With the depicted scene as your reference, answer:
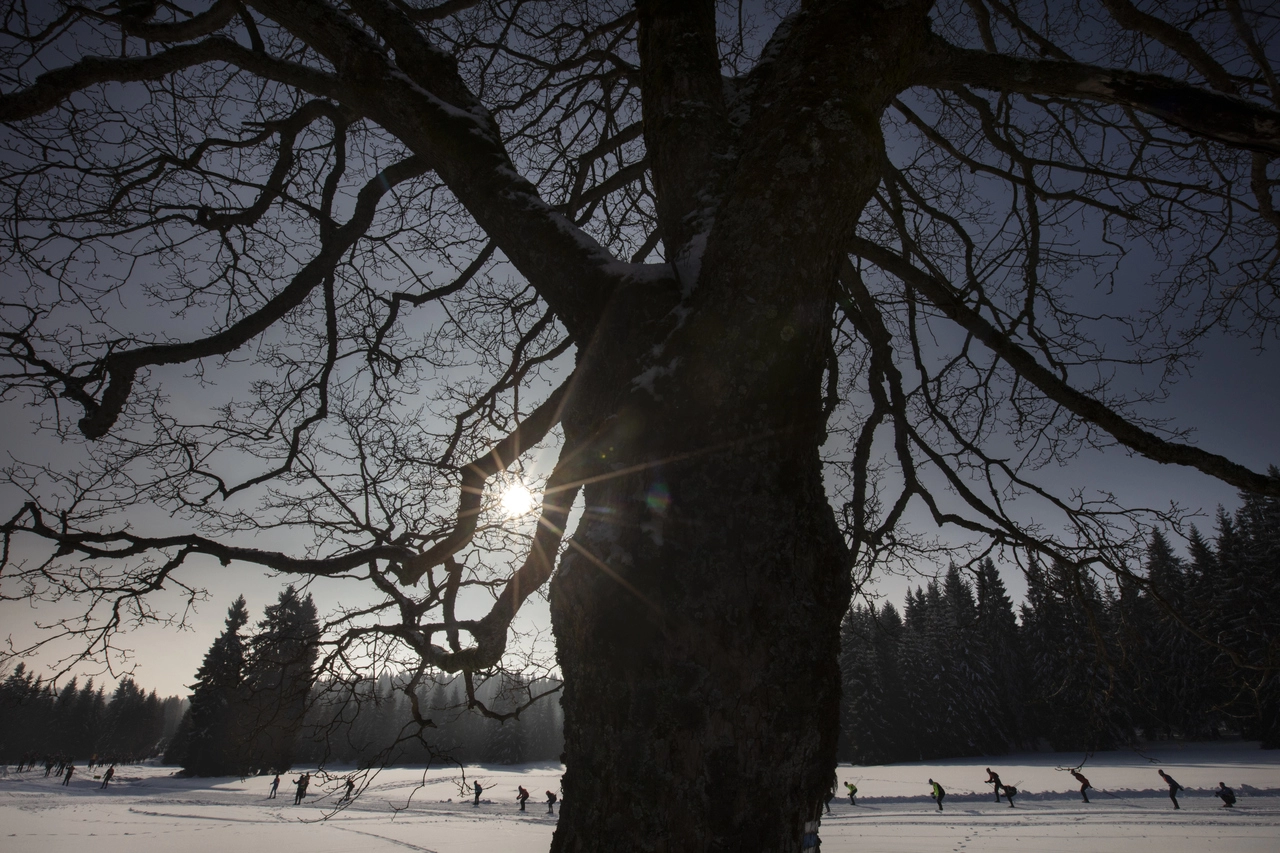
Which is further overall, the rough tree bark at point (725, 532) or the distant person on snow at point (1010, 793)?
the distant person on snow at point (1010, 793)

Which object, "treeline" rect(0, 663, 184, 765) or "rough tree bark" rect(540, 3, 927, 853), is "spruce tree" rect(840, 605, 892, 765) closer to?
"rough tree bark" rect(540, 3, 927, 853)

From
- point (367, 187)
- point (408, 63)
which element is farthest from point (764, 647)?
point (367, 187)

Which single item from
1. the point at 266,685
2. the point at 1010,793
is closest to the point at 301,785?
the point at 266,685

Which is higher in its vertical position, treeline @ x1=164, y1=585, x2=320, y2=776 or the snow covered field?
treeline @ x1=164, y1=585, x2=320, y2=776

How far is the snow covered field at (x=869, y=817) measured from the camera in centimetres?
1352

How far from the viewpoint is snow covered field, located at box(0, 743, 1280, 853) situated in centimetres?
1352

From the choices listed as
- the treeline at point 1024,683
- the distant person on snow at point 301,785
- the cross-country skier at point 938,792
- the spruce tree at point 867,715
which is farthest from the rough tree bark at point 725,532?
the spruce tree at point 867,715

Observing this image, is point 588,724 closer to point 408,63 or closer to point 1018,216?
point 408,63

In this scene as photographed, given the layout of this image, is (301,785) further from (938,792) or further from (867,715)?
(867,715)

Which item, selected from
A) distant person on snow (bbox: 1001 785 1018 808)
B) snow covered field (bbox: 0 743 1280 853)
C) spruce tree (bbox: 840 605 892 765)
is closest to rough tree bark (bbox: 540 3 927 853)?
snow covered field (bbox: 0 743 1280 853)

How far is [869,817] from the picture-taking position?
1936 centimetres

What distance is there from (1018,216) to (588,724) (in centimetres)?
472

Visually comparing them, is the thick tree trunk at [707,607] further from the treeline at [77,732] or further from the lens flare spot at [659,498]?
the treeline at [77,732]

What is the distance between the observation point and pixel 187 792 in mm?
29734
